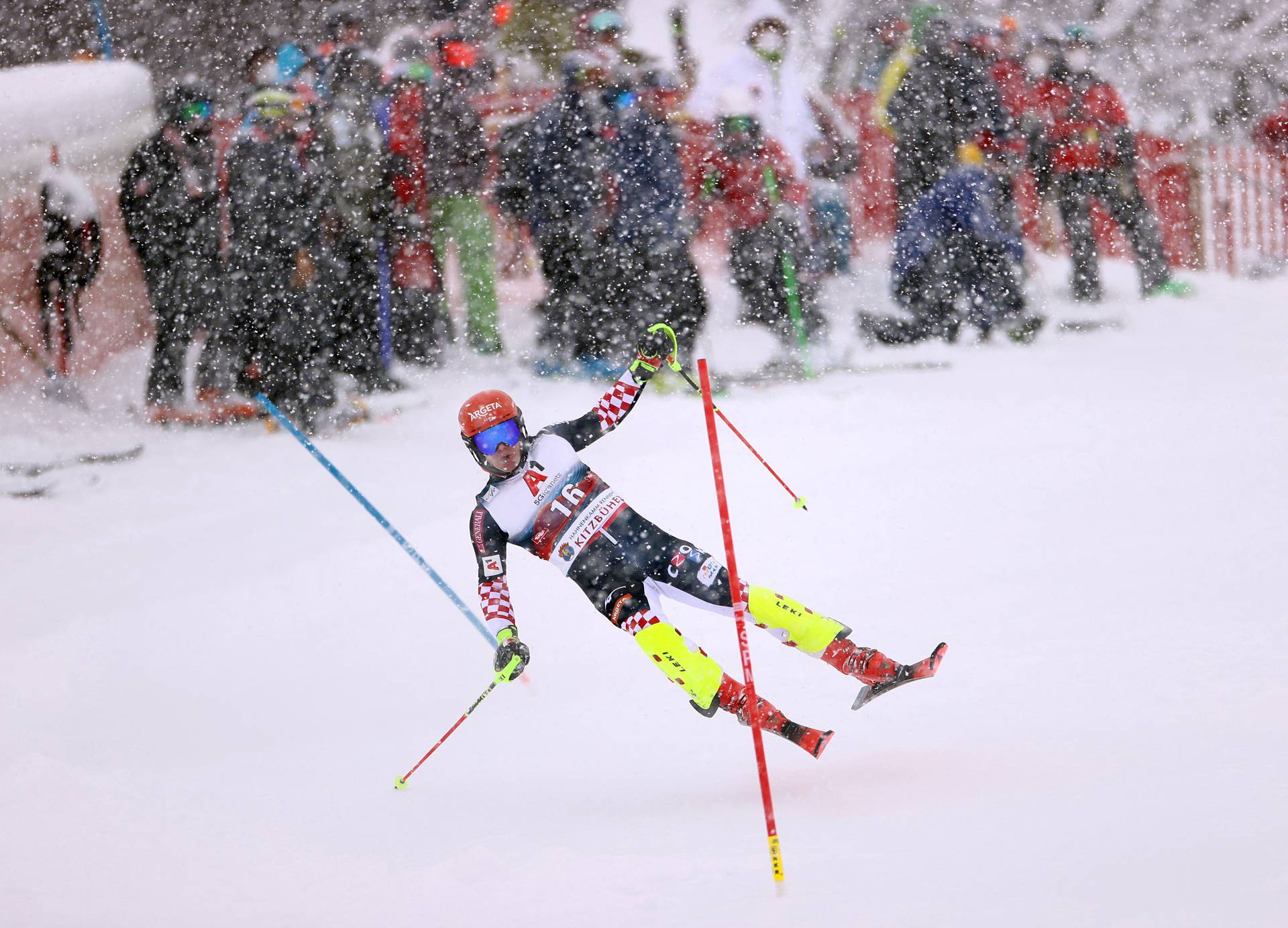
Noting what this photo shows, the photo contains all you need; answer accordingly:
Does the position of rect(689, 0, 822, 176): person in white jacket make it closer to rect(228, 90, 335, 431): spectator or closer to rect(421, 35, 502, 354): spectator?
rect(421, 35, 502, 354): spectator

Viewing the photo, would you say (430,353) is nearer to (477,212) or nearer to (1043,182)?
(477,212)

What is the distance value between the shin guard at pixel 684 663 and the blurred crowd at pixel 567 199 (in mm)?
4505

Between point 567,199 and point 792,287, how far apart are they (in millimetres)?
1748

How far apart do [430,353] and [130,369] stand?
8.05ft

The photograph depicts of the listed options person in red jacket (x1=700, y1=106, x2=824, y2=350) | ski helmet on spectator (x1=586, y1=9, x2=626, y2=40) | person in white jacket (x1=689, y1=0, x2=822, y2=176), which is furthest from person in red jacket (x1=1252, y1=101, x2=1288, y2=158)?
ski helmet on spectator (x1=586, y1=9, x2=626, y2=40)

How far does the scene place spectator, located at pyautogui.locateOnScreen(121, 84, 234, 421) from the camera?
9.02m

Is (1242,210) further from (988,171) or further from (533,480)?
(533,480)

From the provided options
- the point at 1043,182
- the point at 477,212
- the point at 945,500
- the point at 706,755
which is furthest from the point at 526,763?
the point at 1043,182

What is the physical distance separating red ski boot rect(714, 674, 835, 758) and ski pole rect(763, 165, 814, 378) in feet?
17.0

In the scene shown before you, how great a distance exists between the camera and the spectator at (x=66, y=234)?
964 cm

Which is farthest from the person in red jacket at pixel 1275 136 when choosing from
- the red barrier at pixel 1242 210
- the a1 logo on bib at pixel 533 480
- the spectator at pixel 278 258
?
the a1 logo on bib at pixel 533 480

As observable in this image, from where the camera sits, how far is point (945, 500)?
25.7 ft

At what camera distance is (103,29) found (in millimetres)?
12375

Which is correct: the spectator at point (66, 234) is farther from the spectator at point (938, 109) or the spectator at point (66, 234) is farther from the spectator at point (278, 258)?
the spectator at point (938, 109)
